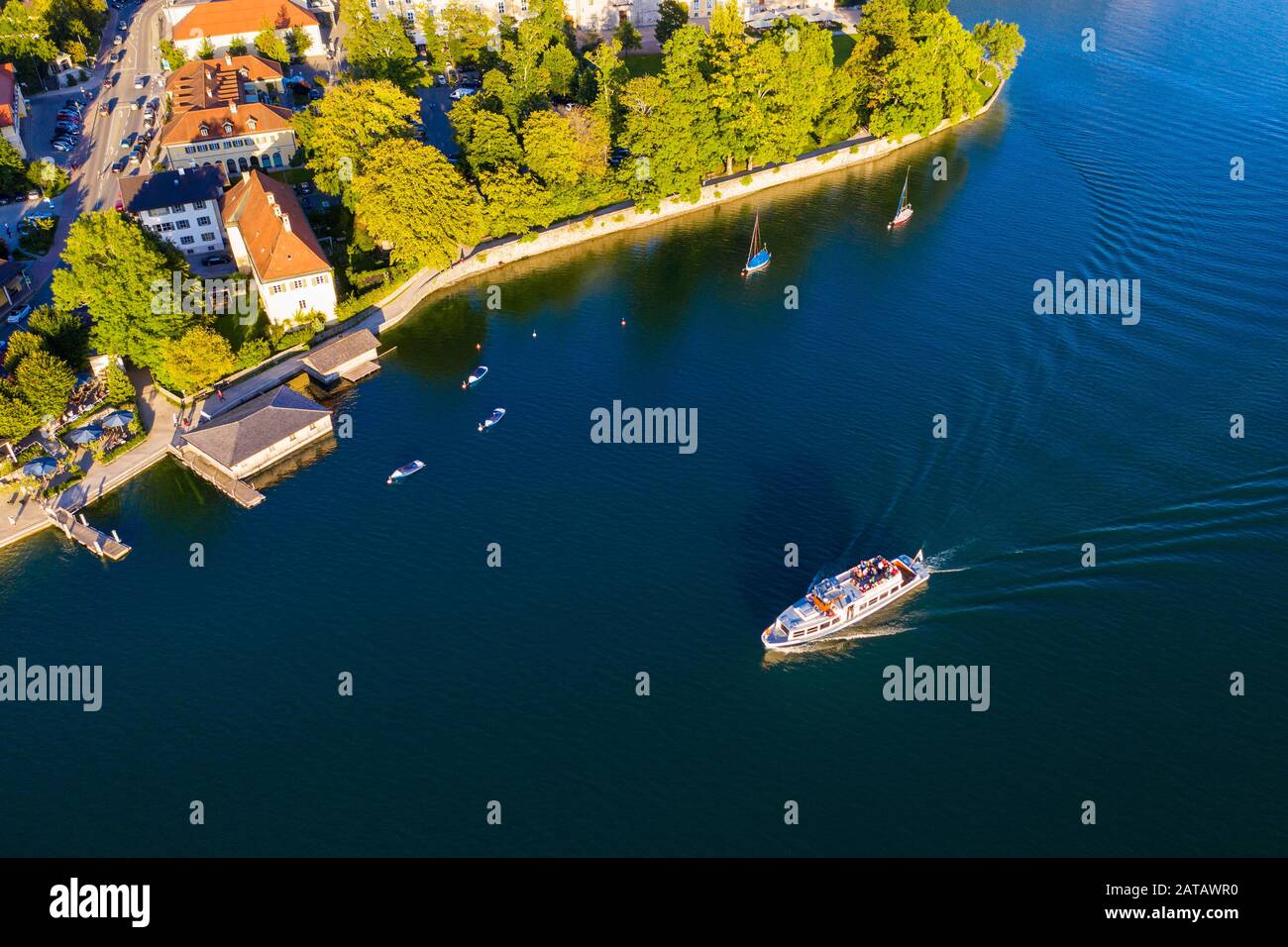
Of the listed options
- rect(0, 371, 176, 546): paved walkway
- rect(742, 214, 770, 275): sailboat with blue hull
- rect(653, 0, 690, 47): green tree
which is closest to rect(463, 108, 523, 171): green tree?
rect(742, 214, 770, 275): sailboat with blue hull

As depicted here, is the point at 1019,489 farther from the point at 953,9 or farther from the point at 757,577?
the point at 953,9

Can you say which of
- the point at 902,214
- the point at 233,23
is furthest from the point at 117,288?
the point at 233,23

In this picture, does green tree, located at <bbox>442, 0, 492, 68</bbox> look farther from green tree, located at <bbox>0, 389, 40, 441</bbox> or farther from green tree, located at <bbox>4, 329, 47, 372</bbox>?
green tree, located at <bbox>0, 389, 40, 441</bbox>

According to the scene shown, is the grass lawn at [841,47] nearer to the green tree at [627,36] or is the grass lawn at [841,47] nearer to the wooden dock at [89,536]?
the green tree at [627,36]

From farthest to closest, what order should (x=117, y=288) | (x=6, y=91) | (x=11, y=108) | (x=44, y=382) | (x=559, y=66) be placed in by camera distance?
(x=559, y=66) < (x=6, y=91) < (x=11, y=108) < (x=117, y=288) < (x=44, y=382)

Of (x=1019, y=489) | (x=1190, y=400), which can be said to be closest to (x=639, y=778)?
(x=1019, y=489)

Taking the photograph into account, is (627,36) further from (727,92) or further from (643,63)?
(727,92)
